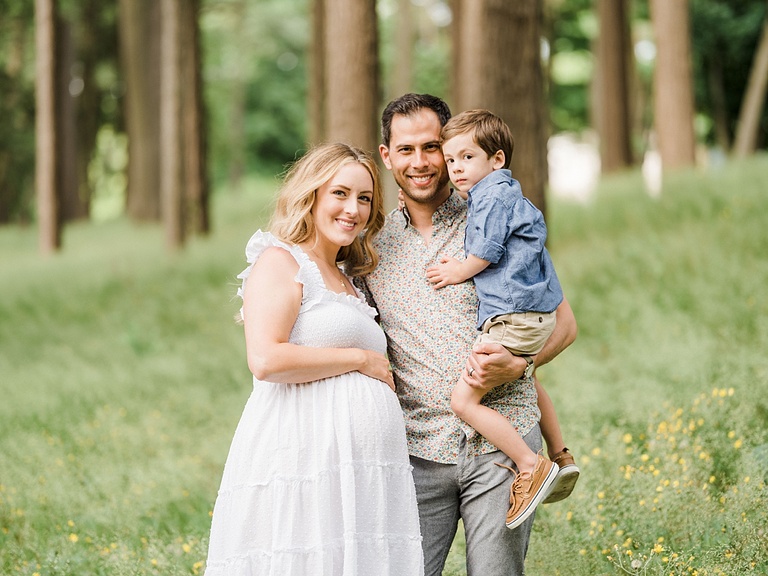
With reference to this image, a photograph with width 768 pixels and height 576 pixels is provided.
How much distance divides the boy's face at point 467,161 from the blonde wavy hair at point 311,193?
1.10 feet

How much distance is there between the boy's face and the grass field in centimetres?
113

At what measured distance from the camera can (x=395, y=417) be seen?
11.5 ft

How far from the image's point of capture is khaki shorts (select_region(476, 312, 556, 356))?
11.3ft

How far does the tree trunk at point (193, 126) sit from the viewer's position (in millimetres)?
16109

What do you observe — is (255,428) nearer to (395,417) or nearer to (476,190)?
(395,417)

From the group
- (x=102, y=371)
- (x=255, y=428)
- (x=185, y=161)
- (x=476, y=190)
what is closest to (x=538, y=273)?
(x=476, y=190)

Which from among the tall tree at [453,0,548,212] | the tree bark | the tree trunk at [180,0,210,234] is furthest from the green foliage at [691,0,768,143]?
the tall tree at [453,0,548,212]

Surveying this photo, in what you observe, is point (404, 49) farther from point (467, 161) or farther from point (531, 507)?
point (531, 507)

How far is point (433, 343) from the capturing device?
3602mm

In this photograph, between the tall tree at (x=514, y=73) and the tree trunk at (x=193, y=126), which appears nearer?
the tall tree at (x=514, y=73)

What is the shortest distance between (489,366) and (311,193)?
0.95 metres

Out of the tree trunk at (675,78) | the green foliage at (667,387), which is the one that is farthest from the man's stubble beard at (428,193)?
the tree trunk at (675,78)

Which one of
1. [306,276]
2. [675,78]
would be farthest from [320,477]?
[675,78]

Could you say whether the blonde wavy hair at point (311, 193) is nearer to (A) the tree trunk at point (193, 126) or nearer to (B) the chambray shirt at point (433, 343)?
(B) the chambray shirt at point (433, 343)
